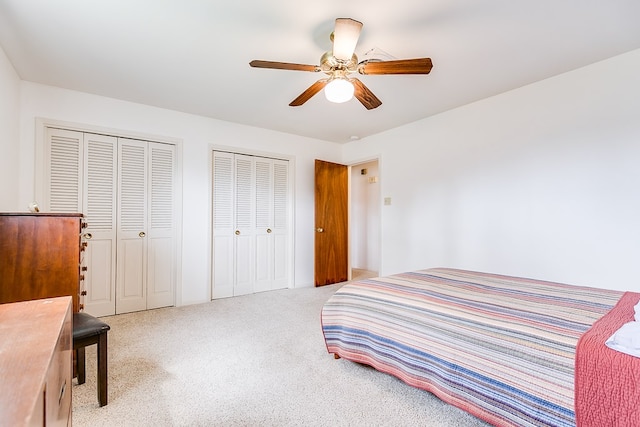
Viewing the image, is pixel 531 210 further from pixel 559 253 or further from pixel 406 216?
pixel 406 216

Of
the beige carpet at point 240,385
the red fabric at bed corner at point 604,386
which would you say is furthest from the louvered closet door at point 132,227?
the red fabric at bed corner at point 604,386

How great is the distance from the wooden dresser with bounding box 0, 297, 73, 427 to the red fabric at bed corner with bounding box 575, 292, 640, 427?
1.55 meters

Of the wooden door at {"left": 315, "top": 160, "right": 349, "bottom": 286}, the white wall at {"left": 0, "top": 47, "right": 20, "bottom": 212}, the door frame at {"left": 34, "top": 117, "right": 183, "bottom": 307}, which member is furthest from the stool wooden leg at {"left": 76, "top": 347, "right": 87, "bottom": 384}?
the wooden door at {"left": 315, "top": 160, "right": 349, "bottom": 286}

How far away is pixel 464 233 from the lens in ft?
11.2

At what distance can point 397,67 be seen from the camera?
6.48 ft

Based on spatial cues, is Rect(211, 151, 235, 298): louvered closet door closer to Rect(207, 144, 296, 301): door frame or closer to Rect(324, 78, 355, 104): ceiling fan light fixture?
Rect(207, 144, 296, 301): door frame

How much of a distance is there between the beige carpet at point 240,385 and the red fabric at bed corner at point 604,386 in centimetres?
67

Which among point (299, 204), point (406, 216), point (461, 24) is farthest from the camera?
point (299, 204)

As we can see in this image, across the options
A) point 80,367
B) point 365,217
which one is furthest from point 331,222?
point 80,367

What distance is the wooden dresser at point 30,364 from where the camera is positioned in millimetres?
489

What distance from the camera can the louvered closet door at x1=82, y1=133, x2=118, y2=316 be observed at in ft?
10.4

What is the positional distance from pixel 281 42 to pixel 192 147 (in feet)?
6.89

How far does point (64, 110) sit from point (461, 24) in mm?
3719

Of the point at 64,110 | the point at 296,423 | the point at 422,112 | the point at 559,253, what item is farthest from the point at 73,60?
the point at 559,253
